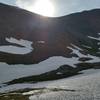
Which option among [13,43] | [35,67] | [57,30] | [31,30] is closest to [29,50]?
[13,43]

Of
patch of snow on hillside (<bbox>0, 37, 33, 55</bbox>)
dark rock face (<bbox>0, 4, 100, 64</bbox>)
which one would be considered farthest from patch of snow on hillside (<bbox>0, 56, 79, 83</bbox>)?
patch of snow on hillside (<bbox>0, 37, 33, 55</bbox>)

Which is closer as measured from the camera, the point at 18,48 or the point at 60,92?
the point at 60,92

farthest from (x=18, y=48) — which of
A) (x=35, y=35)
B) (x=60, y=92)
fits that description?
(x=60, y=92)

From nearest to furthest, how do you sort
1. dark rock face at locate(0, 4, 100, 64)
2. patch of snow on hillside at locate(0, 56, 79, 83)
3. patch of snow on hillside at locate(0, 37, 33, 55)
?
patch of snow on hillside at locate(0, 56, 79, 83)
dark rock face at locate(0, 4, 100, 64)
patch of snow on hillside at locate(0, 37, 33, 55)

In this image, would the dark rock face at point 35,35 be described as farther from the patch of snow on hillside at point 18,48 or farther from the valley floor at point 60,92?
the valley floor at point 60,92

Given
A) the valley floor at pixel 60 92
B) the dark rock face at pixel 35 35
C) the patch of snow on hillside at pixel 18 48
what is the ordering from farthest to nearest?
the patch of snow on hillside at pixel 18 48 < the dark rock face at pixel 35 35 < the valley floor at pixel 60 92

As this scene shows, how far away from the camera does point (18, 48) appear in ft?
431

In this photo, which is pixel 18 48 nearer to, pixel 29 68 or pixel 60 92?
pixel 29 68

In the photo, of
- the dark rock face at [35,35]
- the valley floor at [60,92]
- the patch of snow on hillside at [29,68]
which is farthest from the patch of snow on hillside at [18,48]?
the valley floor at [60,92]

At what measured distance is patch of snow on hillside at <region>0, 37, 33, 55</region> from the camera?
125 m

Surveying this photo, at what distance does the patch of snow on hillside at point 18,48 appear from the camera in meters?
125

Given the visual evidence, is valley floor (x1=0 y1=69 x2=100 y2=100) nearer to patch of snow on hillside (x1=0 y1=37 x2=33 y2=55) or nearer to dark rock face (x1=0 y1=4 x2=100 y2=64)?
dark rock face (x1=0 y1=4 x2=100 y2=64)

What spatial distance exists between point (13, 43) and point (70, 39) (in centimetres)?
4327

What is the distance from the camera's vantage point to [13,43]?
13762 cm
